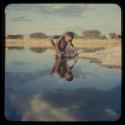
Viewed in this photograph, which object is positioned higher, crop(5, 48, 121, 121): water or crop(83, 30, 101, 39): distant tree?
crop(83, 30, 101, 39): distant tree

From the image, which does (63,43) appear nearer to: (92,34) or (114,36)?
(92,34)

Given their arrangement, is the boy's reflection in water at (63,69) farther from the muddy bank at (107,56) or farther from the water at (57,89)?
the muddy bank at (107,56)

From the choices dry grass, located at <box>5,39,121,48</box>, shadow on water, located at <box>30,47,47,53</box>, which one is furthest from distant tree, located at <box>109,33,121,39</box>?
shadow on water, located at <box>30,47,47,53</box>

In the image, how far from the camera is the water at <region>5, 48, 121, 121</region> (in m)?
2.30

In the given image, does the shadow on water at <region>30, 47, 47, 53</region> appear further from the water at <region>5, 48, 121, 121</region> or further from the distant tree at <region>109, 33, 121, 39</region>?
the distant tree at <region>109, 33, 121, 39</region>

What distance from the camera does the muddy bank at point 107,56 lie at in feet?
7.57

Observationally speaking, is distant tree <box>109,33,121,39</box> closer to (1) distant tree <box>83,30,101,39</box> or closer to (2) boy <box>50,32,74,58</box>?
(1) distant tree <box>83,30,101,39</box>

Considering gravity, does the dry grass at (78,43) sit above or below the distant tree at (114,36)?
below

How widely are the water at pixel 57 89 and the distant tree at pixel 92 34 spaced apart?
17 cm

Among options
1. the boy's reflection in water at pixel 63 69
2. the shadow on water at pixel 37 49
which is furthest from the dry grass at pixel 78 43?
the boy's reflection in water at pixel 63 69

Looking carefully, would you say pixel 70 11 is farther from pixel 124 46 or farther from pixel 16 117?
pixel 16 117

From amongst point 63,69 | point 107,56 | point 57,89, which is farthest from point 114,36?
point 57,89

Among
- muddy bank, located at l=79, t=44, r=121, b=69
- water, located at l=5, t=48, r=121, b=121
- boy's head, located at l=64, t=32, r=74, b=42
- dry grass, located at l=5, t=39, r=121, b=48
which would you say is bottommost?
water, located at l=5, t=48, r=121, b=121

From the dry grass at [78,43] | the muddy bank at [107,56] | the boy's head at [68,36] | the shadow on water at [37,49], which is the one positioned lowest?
the muddy bank at [107,56]
